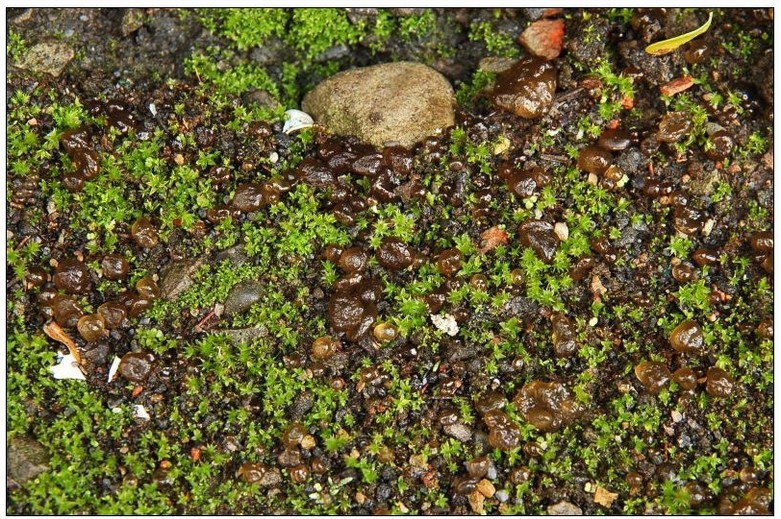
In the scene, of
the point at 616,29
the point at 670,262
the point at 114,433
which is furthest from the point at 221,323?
the point at 616,29

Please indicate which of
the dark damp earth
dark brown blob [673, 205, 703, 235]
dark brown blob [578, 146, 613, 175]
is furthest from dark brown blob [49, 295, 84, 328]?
dark brown blob [673, 205, 703, 235]

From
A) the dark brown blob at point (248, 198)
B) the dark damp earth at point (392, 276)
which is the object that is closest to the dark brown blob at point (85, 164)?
the dark damp earth at point (392, 276)

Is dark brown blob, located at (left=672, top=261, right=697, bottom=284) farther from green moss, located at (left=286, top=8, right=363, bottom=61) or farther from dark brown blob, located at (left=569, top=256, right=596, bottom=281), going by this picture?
green moss, located at (left=286, top=8, right=363, bottom=61)

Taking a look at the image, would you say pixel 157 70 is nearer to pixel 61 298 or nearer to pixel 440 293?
pixel 61 298

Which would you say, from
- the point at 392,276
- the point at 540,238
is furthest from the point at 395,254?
the point at 540,238

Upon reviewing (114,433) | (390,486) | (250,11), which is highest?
(250,11)

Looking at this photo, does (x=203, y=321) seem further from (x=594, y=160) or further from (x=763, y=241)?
(x=763, y=241)

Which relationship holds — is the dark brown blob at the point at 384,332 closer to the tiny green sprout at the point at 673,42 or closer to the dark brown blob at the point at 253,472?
the dark brown blob at the point at 253,472
